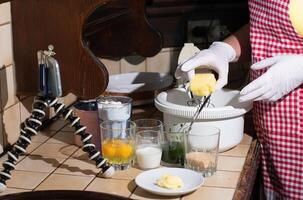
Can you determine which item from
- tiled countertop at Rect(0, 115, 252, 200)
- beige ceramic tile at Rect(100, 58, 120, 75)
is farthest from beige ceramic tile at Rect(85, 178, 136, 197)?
beige ceramic tile at Rect(100, 58, 120, 75)

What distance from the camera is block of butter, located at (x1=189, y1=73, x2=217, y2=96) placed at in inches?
48.2

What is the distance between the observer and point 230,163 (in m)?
1.24

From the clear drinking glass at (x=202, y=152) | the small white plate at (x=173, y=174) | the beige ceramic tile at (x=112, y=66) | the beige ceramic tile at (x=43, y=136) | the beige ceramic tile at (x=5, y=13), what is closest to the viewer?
the small white plate at (x=173, y=174)

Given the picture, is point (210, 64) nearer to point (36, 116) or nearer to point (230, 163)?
point (230, 163)

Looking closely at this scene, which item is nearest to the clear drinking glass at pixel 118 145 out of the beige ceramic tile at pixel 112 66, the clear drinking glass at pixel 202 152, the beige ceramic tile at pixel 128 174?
the beige ceramic tile at pixel 128 174

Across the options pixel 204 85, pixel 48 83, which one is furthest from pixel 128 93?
pixel 48 83

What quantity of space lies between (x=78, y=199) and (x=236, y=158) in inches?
15.0

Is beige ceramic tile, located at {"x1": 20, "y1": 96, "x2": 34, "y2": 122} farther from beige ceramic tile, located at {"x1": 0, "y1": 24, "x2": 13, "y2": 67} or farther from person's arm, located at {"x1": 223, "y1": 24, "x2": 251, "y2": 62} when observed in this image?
person's arm, located at {"x1": 223, "y1": 24, "x2": 251, "y2": 62}

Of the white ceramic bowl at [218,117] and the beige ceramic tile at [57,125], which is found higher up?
the white ceramic bowl at [218,117]

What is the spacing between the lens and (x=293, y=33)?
1.24 metres

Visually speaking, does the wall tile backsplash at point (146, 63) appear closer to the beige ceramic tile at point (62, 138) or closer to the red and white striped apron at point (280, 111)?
the beige ceramic tile at point (62, 138)

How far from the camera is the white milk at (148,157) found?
1.17m

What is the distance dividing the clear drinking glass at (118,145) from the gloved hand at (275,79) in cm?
25

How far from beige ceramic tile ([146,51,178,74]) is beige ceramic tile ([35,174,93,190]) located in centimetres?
71
